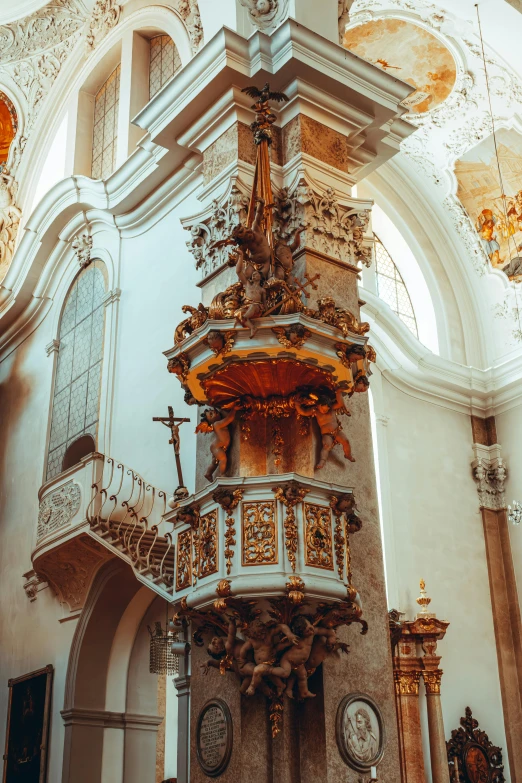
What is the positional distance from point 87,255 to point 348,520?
6.61 metres

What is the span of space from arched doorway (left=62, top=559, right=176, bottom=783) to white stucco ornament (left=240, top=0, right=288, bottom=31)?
18.2 feet

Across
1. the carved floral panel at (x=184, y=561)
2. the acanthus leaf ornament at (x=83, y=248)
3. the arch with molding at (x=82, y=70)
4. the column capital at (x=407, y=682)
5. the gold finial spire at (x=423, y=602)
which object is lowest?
the column capital at (x=407, y=682)

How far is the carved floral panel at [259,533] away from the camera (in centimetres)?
622

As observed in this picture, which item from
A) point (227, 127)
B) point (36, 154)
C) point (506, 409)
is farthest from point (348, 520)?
point (36, 154)

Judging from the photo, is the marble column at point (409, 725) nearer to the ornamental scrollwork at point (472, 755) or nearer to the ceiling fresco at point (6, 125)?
the ornamental scrollwork at point (472, 755)

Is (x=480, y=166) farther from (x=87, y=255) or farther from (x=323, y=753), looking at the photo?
(x=323, y=753)

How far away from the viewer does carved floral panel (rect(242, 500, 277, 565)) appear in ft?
20.4

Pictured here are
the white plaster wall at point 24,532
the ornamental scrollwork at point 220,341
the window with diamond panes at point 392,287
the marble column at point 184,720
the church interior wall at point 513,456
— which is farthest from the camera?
the window with diamond panes at point 392,287

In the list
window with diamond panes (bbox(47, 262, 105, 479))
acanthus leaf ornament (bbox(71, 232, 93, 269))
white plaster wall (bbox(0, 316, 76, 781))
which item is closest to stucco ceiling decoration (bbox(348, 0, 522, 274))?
acanthus leaf ornament (bbox(71, 232, 93, 269))

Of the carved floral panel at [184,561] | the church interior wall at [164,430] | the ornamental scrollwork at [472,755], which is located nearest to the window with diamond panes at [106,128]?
the church interior wall at [164,430]

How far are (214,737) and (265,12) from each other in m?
6.67

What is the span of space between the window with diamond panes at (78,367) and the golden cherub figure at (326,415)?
4297mm

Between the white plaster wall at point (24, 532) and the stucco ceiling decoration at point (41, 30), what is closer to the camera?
the white plaster wall at point (24, 532)

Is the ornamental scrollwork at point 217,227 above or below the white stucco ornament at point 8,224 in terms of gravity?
below
